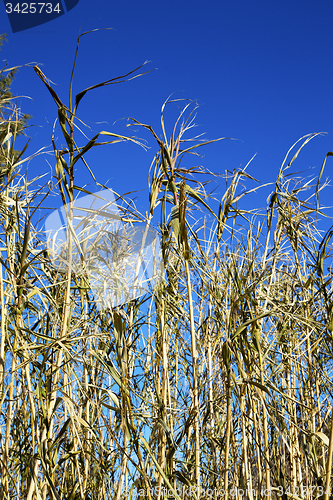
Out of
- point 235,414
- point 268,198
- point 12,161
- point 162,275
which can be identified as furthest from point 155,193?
point 235,414

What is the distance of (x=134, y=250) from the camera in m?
1.20

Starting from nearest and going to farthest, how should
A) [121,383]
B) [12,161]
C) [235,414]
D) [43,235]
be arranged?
[121,383], [12,161], [43,235], [235,414]

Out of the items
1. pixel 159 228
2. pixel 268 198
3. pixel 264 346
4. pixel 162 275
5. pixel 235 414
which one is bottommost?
pixel 235 414

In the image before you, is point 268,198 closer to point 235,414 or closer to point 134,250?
point 134,250

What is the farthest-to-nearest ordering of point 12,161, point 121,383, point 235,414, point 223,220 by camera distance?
1. point 235,414
2. point 223,220
3. point 12,161
4. point 121,383

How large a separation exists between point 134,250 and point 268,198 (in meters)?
0.63

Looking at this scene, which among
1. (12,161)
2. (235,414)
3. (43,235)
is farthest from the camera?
(235,414)

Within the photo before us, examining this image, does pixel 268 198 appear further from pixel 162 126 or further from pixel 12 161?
pixel 12 161

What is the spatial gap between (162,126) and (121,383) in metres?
0.76

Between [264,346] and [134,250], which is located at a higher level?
[134,250]

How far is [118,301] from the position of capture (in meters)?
1.16

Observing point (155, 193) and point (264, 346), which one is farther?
point (264, 346)

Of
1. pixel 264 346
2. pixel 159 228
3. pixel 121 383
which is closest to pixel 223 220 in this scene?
pixel 159 228

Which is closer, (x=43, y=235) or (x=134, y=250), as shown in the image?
(x=134, y=250)
